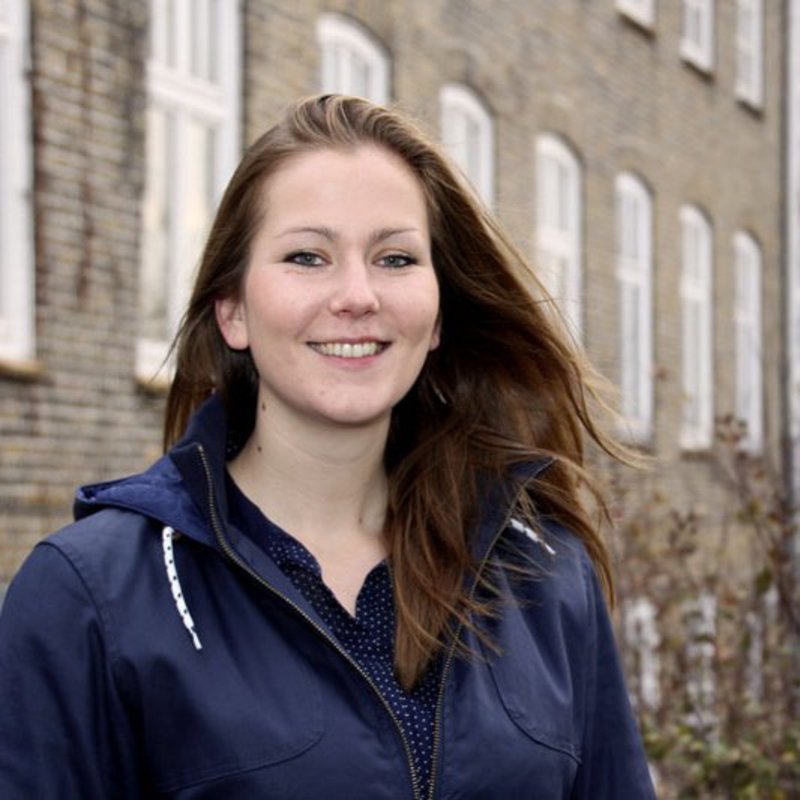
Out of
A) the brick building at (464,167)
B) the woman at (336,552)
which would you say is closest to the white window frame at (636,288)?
the brick building at (464,167)

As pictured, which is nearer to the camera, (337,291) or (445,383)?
(337,291)

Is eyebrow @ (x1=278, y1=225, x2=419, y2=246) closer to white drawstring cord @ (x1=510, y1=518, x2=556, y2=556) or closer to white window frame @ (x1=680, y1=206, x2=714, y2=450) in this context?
white drawstring cord @ (x1=510, y1=518, x2=556, y2=556)

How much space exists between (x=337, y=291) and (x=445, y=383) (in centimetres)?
63

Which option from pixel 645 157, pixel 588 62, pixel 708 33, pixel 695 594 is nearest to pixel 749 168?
pixel 708 33

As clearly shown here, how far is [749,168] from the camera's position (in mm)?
19516

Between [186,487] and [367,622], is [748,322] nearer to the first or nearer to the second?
[367,622]

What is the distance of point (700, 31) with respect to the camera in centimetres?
1873

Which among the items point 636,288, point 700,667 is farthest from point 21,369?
point 636,288

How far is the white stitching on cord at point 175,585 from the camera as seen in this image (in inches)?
103

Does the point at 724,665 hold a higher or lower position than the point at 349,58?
lower

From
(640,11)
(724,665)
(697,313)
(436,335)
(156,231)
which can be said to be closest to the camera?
(436,335)

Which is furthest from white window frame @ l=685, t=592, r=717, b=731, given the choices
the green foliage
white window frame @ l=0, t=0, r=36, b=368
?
white window frame @ l=0, t=0, r=36, b=368

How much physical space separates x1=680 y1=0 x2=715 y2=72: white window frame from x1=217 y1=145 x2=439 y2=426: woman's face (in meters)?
15.5

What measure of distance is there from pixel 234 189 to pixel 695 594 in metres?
4.19
